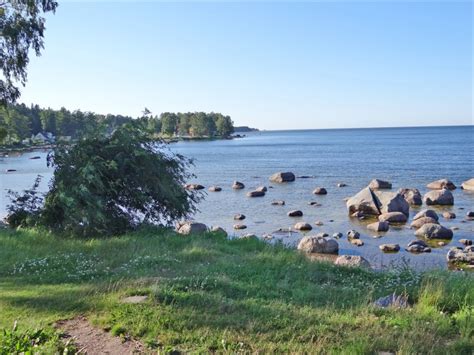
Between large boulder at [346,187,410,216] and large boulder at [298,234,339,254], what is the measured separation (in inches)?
Answer: 366

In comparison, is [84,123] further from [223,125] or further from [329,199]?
[223,125]

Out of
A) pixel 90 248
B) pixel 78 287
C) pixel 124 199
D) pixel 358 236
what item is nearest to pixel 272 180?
pixel 358 236

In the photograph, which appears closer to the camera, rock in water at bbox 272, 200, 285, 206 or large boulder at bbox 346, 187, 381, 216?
large boulder at bbox 346, 187, 381, 216

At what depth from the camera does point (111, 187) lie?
1352cm

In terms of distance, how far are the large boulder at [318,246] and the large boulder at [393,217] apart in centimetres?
767

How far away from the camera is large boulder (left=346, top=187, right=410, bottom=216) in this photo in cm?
2619

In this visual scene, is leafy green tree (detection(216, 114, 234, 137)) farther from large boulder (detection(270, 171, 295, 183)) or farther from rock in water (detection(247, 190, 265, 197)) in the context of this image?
rock in water (detection(247, 190, 265, 197))

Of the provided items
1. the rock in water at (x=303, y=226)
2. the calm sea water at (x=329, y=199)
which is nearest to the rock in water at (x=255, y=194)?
the calm sea water at (x=329, y=199)

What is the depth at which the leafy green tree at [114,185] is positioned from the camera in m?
12.9

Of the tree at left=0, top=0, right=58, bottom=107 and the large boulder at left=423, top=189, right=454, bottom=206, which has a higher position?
the tree at left=0, top=0, right=58, bottom=107

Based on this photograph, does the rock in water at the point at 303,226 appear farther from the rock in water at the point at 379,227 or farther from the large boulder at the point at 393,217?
the large boulder at the point at 393,217

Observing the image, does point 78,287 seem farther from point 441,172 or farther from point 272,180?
point 441,172

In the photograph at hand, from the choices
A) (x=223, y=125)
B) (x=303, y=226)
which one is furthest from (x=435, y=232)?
(x=223, y=125)

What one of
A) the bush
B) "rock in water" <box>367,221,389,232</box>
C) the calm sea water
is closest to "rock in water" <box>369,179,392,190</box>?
the calm sea water
